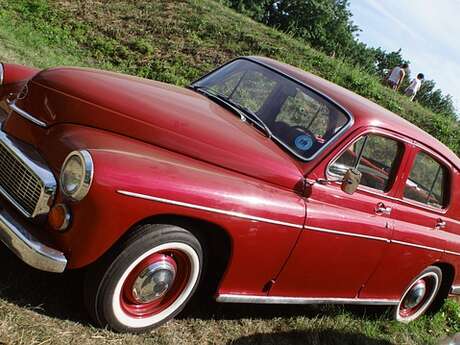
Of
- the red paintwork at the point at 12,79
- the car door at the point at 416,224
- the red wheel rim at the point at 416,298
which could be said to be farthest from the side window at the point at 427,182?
the red paintwork at the point at 12,79

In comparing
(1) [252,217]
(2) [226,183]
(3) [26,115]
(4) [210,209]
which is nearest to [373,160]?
(1) [252,217]

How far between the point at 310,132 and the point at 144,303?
1.69 m

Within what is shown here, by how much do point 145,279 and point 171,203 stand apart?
502mm

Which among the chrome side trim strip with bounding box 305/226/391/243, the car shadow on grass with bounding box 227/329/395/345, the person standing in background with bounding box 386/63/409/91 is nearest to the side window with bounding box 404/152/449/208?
the chrome side trim strip with bounding box 305/226/391/243

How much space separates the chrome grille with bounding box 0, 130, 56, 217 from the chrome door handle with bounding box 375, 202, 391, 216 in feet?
7.95

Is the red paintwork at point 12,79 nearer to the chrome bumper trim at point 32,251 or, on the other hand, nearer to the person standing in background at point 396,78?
the chrome bumper trim at point 32,251

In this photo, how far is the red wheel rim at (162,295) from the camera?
121 inches

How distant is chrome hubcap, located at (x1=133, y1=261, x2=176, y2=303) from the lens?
309 centimetres

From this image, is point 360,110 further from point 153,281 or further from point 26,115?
point 26,115

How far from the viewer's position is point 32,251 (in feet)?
9.20

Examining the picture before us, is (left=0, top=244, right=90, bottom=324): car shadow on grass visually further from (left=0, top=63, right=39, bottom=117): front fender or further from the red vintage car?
(left=0, top=63, right=39, bottom=117): front fender

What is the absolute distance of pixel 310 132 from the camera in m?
3.99

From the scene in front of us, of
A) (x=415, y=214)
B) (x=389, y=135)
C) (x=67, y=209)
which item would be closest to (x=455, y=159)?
(x=415, y=214)

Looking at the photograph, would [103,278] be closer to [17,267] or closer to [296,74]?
[17,267]
